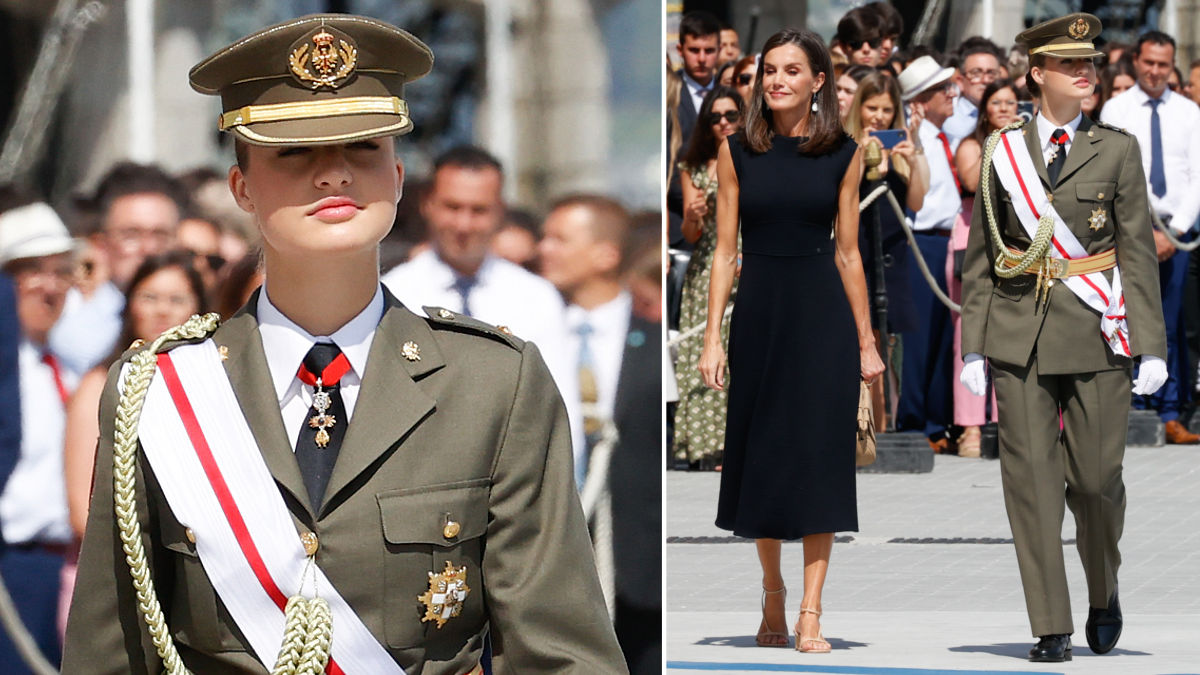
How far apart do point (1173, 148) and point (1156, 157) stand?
12cm

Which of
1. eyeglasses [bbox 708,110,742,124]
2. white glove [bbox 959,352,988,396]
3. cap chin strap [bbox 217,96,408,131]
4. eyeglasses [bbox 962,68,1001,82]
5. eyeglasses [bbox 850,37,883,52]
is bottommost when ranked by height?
white glove [bbox 959,352,988,396]

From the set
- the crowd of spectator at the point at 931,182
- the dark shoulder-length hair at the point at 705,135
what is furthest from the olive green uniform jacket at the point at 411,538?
the crowd of spectator at the point at 931,182

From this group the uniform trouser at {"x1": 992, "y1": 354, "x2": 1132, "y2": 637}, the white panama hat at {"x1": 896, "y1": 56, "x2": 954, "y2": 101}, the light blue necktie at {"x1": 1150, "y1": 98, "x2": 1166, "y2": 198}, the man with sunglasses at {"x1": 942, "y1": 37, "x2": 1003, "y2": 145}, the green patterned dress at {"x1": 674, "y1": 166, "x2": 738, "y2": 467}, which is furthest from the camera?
the man with sunglasses at {"x1": 942, "y1": 37, "x2": 1003, "y2": 145}

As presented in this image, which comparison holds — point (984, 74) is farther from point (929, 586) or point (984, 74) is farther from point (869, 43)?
point (929, 586)

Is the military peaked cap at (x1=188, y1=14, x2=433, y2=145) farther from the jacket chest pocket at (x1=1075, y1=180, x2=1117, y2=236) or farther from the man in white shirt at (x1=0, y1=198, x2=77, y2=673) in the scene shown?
the jacket chest pocket at (x1=1075, y1=180, x2=1117, y2=236)

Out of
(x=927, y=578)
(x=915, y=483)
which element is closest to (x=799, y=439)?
(x=927, y=578)

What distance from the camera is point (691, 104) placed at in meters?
12.5

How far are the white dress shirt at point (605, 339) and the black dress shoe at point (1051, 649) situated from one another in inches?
113

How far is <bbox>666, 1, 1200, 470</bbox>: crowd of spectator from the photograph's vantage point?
1184cm

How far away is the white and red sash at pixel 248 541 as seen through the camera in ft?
8.89

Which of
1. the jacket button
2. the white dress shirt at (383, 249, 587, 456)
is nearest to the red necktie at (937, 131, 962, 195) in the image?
the white dress shirt at (383, 249, 587, 456)

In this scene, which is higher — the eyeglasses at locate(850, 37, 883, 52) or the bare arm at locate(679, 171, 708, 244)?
the eyeglasses at locate(850, 37, 883, 52)

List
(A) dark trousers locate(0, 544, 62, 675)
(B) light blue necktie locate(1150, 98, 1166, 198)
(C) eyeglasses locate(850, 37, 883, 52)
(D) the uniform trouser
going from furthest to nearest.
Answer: (B) light blue necktie locate(1150, 98, 1166, 198) < (C) eyeglasses locate(850, 37, 883, 52) < (D) the uniform trouser < (A) dark trousers locate(0, 544, 62, 675)

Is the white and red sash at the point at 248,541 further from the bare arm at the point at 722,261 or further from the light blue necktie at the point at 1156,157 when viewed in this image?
the light blue necktie at the point at 1156,157
